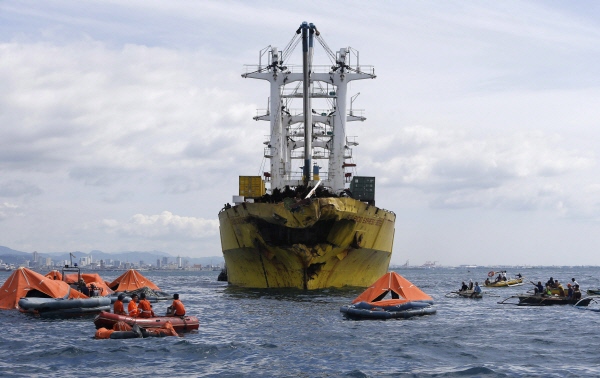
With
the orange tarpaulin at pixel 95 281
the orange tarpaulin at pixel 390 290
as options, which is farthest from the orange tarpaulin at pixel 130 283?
the orange tarpaulin at pixel 390 290

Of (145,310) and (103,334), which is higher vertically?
(145,310)

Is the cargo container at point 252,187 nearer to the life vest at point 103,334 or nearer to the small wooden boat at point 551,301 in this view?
the small wooden boat at point 551,301

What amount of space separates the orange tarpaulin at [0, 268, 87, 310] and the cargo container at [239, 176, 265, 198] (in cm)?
1946

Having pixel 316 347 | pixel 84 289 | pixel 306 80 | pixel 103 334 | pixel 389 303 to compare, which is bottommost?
pixel 316 347

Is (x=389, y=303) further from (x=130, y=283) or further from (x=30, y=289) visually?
(x=130, y=283)

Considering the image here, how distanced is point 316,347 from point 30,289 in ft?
60.0

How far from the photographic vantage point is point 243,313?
115 feet

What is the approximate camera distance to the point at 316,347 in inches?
961

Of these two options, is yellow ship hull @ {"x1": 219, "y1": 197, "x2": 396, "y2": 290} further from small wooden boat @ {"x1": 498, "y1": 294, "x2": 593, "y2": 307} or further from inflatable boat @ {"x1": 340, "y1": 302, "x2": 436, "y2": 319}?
small wooden boat @ {"x1": 498, "y1": 294, "x2": 593, "y2": 307}

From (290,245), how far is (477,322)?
42.0 ft

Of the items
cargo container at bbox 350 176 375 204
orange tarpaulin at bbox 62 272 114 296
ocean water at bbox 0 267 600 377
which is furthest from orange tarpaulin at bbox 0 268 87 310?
cargo container at bbox 350 176 375 204

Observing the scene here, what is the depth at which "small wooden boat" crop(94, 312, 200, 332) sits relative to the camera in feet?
86.0

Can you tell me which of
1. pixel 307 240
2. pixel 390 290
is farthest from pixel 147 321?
pixel 307 240

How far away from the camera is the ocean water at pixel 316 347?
67.6ft
